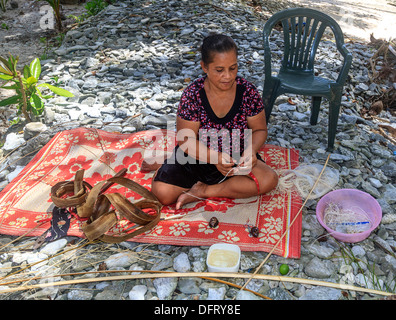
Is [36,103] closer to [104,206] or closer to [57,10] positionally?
[104,206]

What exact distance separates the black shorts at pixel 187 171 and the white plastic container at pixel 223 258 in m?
0.55

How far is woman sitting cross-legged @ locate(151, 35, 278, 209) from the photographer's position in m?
2.20

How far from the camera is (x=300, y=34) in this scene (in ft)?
10.2

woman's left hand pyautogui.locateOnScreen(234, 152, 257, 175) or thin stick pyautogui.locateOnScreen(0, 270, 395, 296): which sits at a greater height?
woman's left hand pyautogui.locateOnScreen(234, 152, 257, 175)

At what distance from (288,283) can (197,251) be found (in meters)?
0.53

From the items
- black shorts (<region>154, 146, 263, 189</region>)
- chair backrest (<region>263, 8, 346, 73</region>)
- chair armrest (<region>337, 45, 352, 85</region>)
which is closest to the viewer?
black shorts (<region>154, 146, 263, 189</region>)

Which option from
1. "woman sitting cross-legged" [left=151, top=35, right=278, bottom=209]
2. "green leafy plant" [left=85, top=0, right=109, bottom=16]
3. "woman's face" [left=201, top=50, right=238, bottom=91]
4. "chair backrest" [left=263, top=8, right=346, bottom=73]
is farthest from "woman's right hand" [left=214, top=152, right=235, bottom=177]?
"green leafy plant" [left=85, top=0, right=109, bottom=16]

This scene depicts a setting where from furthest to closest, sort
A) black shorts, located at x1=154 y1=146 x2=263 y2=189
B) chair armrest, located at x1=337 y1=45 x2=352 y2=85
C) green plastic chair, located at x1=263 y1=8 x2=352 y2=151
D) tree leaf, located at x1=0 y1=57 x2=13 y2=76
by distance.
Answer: tree leaf, located at x1=0 y1=57 x2=13 y2=76 → green plastic chair, located at x1=263 y1=8 x2=352 y2=151 → chair armrest, located at x1=337 y1=45 x2=352 y2=85 → black shorts, located at x1=154 y1=146 x2=263 y2=189

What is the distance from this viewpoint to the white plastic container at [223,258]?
5.96 ft

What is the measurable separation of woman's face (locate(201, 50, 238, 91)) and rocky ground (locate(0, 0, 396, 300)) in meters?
1.00

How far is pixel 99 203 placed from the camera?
2223 mm

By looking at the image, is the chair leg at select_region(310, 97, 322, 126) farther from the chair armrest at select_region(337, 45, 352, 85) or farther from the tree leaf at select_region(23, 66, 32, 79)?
the tree leaf at select_region(23, 66, 32, 79)
